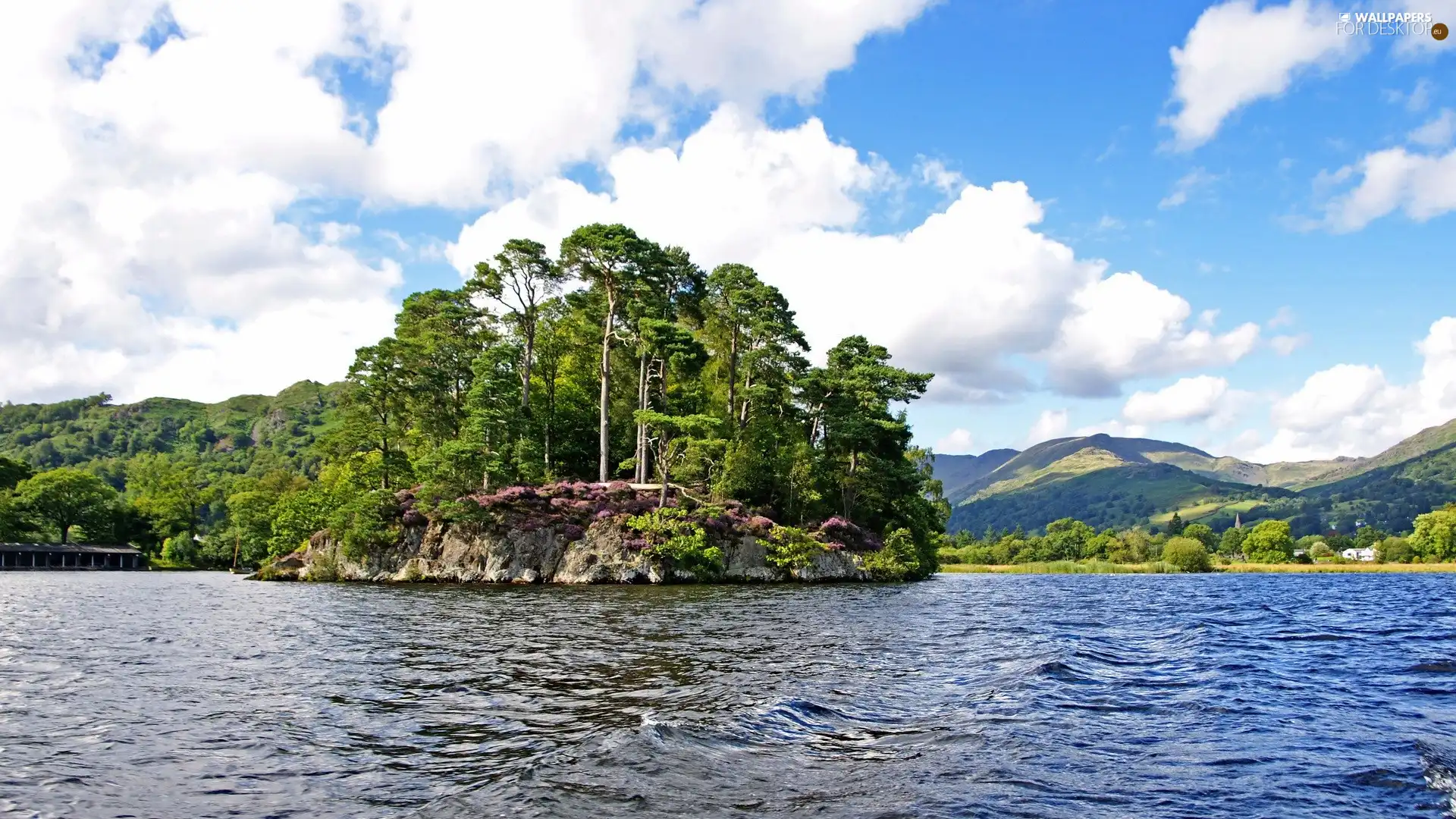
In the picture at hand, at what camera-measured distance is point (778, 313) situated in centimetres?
6881

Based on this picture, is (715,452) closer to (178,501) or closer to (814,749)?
(814,749)

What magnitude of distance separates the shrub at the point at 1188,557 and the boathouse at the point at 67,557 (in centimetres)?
15752

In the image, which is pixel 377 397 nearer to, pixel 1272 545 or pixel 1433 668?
pixel 1433 668

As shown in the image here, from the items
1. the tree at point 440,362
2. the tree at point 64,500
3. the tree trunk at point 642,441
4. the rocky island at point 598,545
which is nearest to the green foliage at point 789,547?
the rocky island at point 598,545

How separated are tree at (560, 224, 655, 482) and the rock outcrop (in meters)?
7.45

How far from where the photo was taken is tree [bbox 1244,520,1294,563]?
150625 mm

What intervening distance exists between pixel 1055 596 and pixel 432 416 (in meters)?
50.3

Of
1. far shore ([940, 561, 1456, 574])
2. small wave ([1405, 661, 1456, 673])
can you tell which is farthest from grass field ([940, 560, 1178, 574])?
small wave ([1405, 661, 1456, 673])

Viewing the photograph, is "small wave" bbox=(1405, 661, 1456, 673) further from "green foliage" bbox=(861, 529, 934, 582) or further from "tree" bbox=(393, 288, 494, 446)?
"tree" bbox=(393, 288, 494, 446)

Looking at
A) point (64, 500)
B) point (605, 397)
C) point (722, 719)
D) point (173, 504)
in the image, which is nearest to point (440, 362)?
point (605, 397)

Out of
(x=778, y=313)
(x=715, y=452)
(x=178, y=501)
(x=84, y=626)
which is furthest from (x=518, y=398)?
(x=178, y=501)

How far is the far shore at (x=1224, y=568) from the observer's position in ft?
394

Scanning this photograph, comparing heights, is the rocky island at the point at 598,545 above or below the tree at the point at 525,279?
below

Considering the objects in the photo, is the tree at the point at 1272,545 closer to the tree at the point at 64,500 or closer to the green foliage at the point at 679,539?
the green foliage at the point at 679,539
